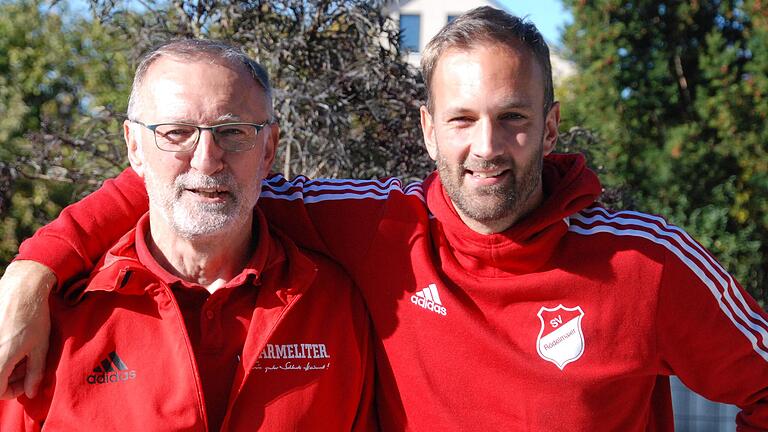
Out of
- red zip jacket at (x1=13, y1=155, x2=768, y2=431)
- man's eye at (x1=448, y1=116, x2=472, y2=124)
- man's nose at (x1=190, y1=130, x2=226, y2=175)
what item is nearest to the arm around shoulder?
red zip jacket at (x1=13, y1=155, x2=768, y2=431)

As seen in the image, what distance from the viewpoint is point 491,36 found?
2.79m

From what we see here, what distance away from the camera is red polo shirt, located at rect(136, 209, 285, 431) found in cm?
271

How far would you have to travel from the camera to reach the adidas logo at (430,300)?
2.86 metres

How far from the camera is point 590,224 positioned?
292 centimetres

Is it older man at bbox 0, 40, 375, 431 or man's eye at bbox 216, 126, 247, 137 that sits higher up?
man's eye at bbox 216, 126, 247, 137

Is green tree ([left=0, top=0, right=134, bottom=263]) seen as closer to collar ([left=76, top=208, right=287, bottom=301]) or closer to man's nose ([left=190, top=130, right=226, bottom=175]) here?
collar ([left=76, top=208, right=287, bottom=301])

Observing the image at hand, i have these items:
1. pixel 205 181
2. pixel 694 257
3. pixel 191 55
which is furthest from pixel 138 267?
pixel 694 257

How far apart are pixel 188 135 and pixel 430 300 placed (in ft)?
3.23

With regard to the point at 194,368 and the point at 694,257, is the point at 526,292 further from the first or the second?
the point at 194,368

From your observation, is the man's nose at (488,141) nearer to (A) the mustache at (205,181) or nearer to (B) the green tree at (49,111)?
(A) the mustache at (205,181)

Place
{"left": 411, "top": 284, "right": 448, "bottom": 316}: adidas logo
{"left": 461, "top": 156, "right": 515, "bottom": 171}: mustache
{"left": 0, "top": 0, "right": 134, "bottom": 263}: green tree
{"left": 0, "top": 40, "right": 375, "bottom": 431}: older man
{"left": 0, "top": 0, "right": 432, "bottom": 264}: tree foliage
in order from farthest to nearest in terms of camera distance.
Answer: {"left": 0, "top": 0, "right": 134, "bottom": 263}: green tree → {"left": 0, "top": 0, "right": 432, "bottom": 264}: tree foliage → {"left": 411, "top": 284, "right": 448, "bottom": 316}: adidas logo → {"left": 461, "top": 156, "right": 515, "bottom": 171}: mustache → {"left": 0, "top": 40, "right": 375, "bottom": 431}: older man

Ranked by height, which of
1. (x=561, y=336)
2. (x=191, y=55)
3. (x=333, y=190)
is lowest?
(x=561, y=336)

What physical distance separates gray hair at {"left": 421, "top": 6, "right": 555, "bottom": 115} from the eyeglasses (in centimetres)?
69

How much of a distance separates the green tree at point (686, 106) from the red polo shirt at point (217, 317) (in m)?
5.11
